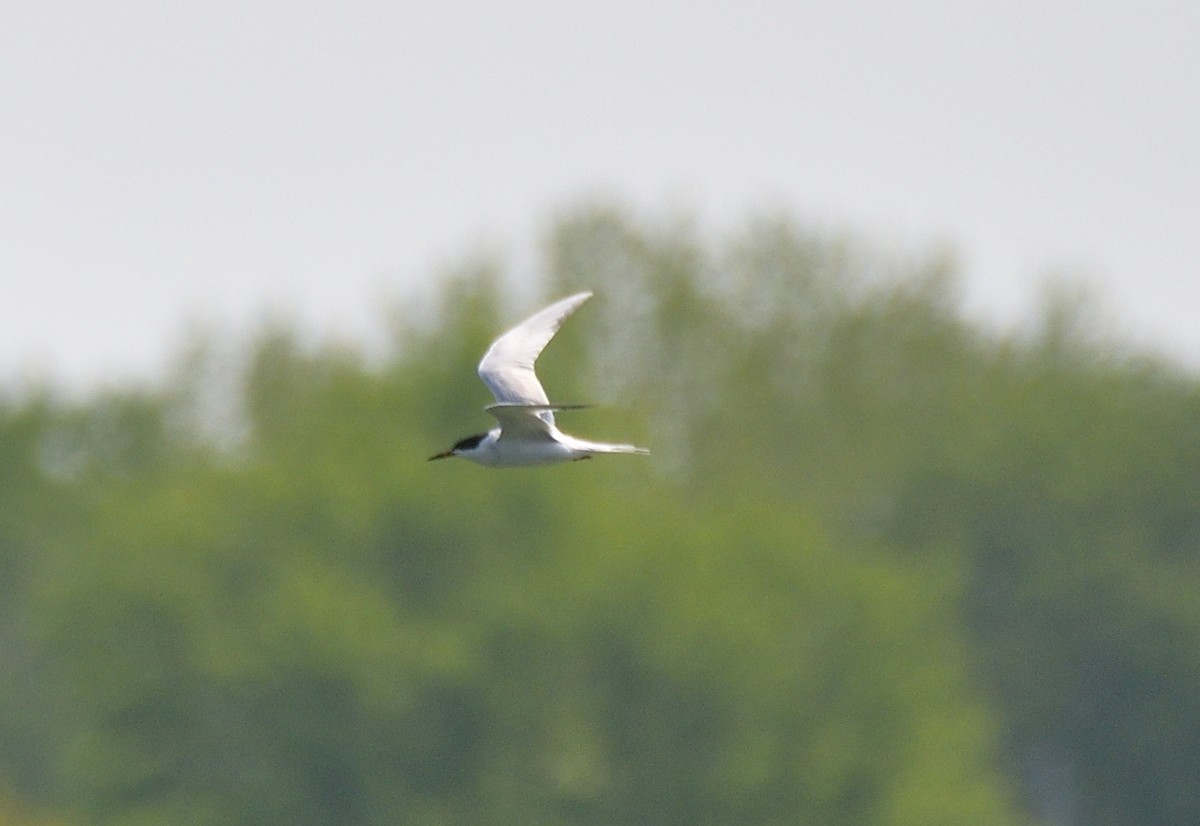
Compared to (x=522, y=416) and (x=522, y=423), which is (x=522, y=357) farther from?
(x=522, y=416)

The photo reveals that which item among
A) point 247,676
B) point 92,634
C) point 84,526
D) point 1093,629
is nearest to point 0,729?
point 84,526

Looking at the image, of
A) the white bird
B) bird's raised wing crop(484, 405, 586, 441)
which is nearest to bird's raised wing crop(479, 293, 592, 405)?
the white bird

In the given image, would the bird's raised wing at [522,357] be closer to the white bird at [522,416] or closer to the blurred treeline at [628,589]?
the white bird at [522,416]

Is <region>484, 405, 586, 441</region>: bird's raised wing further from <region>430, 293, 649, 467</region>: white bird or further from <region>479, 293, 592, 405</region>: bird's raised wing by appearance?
<region>479, 293, 592, 405</region>: bird's raised wing

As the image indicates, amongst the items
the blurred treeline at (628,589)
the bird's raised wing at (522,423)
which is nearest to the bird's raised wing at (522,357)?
the bird's raised wing at (522,423)

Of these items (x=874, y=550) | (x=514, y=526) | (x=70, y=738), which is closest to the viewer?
(x=514, y=526)

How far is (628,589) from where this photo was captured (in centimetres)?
4772

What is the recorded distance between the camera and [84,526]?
60.8 meters

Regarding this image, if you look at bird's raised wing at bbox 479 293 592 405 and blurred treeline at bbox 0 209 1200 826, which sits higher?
bird's raised wing at bbox 479 293 592 405

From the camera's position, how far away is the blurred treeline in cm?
4625

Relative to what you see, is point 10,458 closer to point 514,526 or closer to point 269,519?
point 269,519

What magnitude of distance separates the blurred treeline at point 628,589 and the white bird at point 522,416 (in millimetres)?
Answer: 25125

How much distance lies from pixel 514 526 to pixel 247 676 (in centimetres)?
512

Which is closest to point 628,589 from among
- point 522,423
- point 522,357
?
point 522,357
